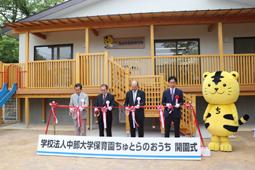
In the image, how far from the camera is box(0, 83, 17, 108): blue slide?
1041cm

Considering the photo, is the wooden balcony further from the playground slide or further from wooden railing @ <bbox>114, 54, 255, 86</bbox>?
the playground slide

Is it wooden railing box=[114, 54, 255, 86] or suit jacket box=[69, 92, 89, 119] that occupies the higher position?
wooden railing box=[114, 54, 255, 86]

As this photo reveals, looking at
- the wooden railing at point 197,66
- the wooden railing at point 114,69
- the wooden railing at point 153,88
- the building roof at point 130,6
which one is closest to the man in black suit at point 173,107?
the wooden railing at point 153,88

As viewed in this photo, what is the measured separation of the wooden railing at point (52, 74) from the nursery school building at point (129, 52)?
39 millimetres

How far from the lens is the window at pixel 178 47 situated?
11875 millimetres

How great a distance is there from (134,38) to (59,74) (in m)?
3.81

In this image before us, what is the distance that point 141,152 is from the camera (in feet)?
18.7

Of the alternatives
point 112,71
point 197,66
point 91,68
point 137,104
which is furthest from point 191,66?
point 137,104

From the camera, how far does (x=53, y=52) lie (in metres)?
12.9

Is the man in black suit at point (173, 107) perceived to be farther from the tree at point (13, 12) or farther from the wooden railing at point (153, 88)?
the tree at point (13, 12)

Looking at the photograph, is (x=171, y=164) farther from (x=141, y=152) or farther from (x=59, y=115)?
(x=59, y=115)

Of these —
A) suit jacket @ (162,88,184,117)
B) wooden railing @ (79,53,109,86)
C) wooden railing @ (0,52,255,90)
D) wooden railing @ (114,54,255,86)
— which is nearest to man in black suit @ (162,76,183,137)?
suit jacket @ (162,88,184,117)

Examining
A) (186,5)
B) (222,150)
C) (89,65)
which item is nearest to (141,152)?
(222,150)

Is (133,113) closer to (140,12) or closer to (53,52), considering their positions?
(140,12)
